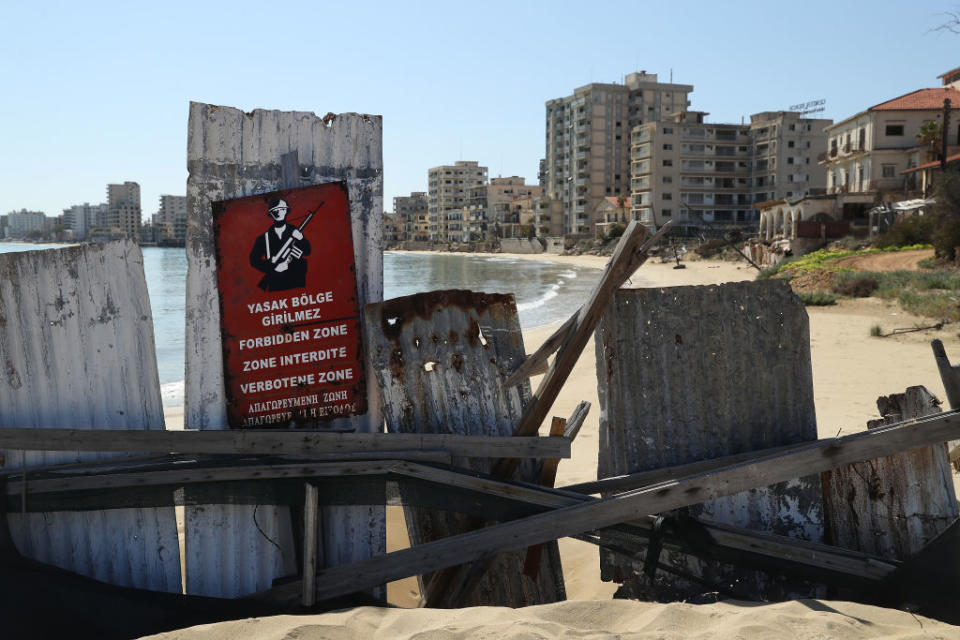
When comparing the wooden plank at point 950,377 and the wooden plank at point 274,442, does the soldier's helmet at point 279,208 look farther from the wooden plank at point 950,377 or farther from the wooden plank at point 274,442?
the wooden plank at point 950,377

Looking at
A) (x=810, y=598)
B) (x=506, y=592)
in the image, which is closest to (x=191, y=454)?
(x=506, y=592)

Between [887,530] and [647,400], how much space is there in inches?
43.3

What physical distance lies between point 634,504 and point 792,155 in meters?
101

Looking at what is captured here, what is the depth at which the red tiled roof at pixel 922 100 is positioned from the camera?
5790 centimetres

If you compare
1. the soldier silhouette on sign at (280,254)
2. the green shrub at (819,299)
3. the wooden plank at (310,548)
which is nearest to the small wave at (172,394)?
the soldier silhouette on sign at (280,254)

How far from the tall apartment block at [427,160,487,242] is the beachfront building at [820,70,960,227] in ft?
367

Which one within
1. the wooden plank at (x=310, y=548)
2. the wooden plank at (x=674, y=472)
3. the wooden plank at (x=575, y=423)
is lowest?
the wooden plank at (x=310, y=548)

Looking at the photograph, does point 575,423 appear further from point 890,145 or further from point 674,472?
point 890,145

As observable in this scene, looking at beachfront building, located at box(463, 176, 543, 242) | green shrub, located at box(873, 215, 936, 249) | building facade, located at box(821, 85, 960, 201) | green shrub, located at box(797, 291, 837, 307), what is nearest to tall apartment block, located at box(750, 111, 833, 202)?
building facade, located at box(821, 85, 960, 201)

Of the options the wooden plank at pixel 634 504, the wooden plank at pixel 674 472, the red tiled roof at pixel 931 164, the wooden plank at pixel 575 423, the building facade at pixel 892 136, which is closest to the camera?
the wooden plank at pixel 634 504

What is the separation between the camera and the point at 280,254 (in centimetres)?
316

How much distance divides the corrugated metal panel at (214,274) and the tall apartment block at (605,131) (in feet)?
376

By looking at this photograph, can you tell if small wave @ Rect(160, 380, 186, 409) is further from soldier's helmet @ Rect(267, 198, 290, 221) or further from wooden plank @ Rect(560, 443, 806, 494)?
wooden plank @ Rect(560, 443, 806, 494)

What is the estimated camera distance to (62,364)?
118 inches
